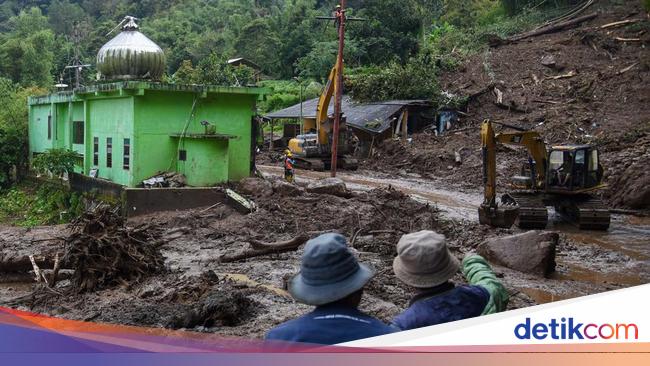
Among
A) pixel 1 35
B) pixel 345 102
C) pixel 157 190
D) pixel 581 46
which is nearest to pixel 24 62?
pixel 1 35

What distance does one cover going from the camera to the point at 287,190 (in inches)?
646

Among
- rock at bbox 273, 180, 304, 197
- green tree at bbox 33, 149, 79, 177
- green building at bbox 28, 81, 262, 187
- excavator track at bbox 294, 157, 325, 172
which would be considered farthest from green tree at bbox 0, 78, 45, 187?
rock at bbox 273, 180, 304, 197

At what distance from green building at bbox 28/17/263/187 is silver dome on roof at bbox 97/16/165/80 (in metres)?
0.02

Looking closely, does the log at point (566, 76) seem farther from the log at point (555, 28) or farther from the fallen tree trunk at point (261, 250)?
the fallen tree trunk at point (261, 250)

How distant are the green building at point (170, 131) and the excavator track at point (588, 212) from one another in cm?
803

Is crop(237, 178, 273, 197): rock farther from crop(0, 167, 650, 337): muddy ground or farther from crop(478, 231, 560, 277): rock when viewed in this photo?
crop(478, 231, 560, 277): rock

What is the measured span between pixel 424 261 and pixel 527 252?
7.90m

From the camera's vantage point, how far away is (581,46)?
33.7 m

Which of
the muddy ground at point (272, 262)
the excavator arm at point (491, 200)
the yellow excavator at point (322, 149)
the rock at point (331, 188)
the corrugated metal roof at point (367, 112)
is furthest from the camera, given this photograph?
the corrugated metal roof at point (367, 112)

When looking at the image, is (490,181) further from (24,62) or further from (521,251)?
(24,62)

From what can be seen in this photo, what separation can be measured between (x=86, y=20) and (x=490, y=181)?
25.5m

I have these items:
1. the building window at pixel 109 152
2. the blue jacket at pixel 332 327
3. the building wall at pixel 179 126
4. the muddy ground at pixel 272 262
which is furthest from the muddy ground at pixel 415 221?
the blue jacket at pixel 332 327

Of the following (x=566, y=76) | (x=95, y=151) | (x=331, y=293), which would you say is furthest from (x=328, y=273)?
(x=566, y=76)

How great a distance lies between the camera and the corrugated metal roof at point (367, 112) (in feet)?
94.9
